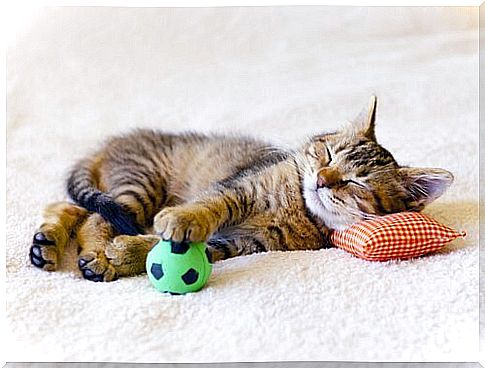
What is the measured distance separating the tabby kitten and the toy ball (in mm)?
47

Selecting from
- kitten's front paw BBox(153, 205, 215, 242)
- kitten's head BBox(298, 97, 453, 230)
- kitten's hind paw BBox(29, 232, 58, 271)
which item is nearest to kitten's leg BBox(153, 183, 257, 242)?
kitten's front paw BBox(153, 205, 215, 242)

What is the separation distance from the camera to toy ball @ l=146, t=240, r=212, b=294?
127 centimetres

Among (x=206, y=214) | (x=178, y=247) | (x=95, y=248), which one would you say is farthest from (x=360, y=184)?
(x=95, y=248)

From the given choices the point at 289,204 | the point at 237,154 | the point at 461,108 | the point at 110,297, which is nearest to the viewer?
the point at 110,297

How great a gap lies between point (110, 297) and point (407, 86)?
55.5 inches

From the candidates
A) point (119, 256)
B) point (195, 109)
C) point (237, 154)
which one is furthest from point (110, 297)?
point (195, 109)

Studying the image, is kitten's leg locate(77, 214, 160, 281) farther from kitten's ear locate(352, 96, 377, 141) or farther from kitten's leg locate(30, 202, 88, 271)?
kitten's ear locate(352, 96, 377, 141)

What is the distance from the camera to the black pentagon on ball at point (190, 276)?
1271 millimetres

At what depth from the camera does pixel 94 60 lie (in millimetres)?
2387

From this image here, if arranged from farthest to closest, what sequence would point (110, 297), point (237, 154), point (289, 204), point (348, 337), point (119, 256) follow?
point (237, 154)
point (289, 204)
point (119, 256)
point (110, 297)
point (348, 337)

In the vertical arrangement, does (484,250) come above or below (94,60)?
below

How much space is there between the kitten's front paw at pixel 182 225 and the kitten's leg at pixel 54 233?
0.27 metres

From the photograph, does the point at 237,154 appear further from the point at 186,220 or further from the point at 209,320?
the point at 209,320

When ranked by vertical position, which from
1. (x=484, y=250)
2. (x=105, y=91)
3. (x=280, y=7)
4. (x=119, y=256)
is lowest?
(x=484, y=250)
